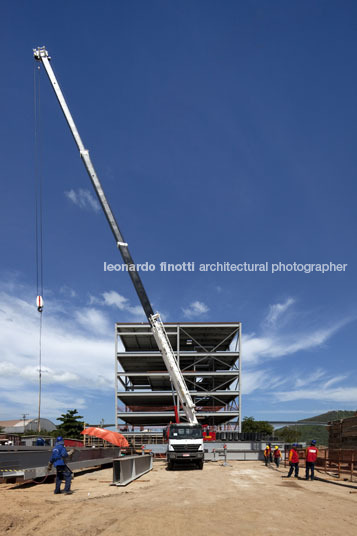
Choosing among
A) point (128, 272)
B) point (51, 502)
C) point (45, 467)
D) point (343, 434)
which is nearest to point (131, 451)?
point (128, 272)

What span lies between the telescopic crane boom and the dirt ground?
14177 mm

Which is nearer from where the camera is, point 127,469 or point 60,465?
point 60,465

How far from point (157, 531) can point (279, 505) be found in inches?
181

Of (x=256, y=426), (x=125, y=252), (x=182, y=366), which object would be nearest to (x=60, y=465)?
(x=125, y=252)

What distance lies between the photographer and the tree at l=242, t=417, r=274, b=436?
108231 mm

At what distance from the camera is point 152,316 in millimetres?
30469

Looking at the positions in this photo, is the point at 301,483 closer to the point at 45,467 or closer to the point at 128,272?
the point at 45,467

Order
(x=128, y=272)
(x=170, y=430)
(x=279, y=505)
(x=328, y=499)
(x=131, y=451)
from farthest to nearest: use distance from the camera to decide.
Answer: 1. (x=131, y=451)
2. (x=128, y=272)
3. (x=170, y=430)
4. (x=328, y=499)
5. (x=279, y=505)

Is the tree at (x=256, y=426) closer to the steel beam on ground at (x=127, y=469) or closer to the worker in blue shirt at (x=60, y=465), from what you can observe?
the steel beam on ground at (x=127, y=469)

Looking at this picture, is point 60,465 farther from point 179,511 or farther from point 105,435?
point 105,435

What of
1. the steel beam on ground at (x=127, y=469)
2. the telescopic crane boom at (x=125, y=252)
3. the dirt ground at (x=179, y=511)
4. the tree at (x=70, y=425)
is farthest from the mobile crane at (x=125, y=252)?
the tree at (x=70, y=425)

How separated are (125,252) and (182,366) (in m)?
39.1

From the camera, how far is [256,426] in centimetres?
11075

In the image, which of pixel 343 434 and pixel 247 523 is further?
pixel 343 434
